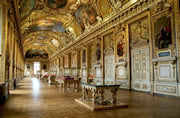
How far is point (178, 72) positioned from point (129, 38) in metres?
4.88

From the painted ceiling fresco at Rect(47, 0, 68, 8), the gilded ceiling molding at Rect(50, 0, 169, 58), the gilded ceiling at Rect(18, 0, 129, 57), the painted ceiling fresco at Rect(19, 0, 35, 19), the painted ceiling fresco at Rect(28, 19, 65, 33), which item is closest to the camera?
the gilded ceiling molding at Rect(50, 0, 169, 58)

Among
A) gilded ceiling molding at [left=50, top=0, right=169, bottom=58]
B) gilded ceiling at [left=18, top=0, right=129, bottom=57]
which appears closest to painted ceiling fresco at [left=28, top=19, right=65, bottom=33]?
gilded ceiling at [left=18, top=0, right=129, bottom=57]

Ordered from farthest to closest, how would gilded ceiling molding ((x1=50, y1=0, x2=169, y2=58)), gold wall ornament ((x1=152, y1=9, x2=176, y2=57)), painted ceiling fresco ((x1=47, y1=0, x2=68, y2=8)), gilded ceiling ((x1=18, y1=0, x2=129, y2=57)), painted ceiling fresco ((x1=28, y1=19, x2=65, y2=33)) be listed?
painted ceiling fresco ((x1=28, y1=19, x2=65, y2=33)), painted ceiling fresco ((x1=47, y1=0, x2=68, y2=8)), gilded ceiling ((x1=18, y1=0, x2=129, y2=57)), gilded ceiling molding ((x1=50, y1=0, x2=169, y2=58)), gold wall ornament ((x1=152, y1=9, x2=176, y2=57))

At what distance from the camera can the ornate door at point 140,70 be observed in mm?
10273

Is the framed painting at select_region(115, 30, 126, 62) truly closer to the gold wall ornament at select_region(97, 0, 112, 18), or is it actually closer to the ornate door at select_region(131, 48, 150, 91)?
the ornate door at select_region(131, 48, 150, 91)

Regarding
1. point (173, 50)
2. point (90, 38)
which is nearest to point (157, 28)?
point (173, 50)

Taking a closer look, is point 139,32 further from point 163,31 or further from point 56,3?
point 56,3

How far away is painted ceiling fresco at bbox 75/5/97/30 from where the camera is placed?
16.9 m

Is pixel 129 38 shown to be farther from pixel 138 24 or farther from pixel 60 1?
pixel 60 1

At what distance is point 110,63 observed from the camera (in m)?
14.7

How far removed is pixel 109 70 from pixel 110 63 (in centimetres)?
70

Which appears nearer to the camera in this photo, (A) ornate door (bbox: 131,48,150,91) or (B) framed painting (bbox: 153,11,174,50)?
(B) framed painting (bbox: 153,11,174,50)

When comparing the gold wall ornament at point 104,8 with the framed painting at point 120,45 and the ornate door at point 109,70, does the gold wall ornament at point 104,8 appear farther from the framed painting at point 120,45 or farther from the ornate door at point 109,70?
the ornate door at point 109,70

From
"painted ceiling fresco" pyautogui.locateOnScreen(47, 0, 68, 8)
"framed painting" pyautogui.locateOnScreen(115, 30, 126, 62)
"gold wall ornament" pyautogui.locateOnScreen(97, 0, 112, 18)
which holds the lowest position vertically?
"framed painting" pyautogui.locateOnScreen(115, 30, 126, 62)
